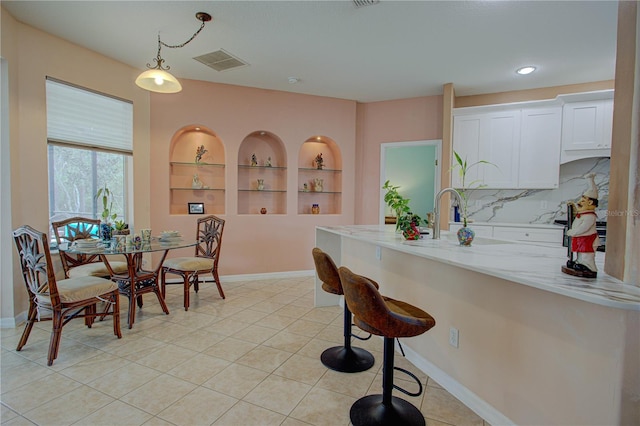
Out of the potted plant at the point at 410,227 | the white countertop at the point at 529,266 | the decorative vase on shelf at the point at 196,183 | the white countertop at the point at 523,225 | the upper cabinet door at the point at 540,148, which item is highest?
the upper cabinet door at the point at 540,148

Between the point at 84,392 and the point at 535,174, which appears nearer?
the point at 84,392

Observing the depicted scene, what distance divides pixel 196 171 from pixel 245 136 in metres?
0.90

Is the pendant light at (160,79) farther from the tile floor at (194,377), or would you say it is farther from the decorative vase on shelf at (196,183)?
the tile floor at (194,377)

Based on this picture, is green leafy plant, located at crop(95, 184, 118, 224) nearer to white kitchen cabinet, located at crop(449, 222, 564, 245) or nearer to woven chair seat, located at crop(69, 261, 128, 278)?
woven chair seat, located at crop(69, 261, 128, 278)

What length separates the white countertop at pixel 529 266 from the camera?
3.66 ft

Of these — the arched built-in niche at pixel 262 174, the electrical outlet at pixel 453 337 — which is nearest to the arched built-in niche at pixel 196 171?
the arched built-in niche at pixel 262 174

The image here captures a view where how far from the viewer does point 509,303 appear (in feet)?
5.33

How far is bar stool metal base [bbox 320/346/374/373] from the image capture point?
2.29 m

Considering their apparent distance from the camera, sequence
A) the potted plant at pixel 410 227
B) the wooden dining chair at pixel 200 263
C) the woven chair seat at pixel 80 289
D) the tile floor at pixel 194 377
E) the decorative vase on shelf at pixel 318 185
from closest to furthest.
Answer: the tile floor at pixel 194 377 < the woven chair seat at pixel 80 289 < the potted plant at pixel 410 227 < the wooden dining chair at pixel 200 263 < the decorative vase on shelf at pixel 318 185

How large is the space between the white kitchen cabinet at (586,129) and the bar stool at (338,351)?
3758mm

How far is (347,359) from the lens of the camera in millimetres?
2375

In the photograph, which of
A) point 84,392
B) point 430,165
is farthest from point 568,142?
point 84,392

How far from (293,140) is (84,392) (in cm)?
390

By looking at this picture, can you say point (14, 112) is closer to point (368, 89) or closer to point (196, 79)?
point (196, 79)
